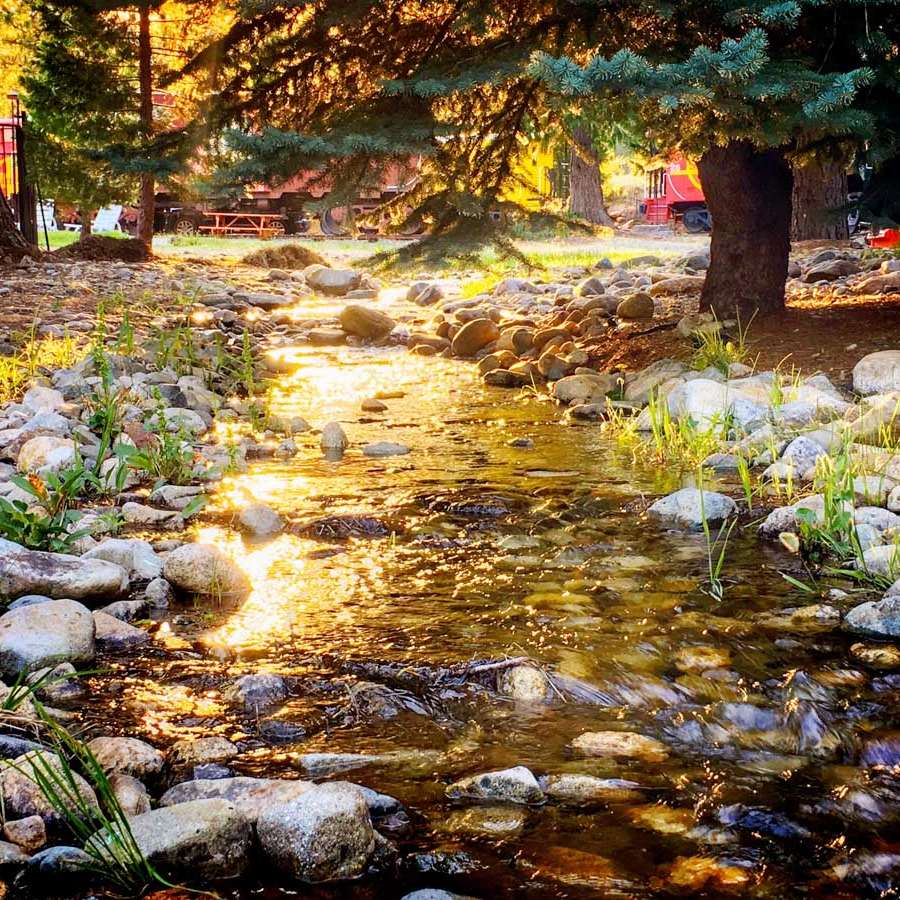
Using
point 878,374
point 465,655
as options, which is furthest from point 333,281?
point 465,655

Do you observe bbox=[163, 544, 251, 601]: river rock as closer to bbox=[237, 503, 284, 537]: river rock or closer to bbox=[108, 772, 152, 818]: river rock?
bbox=[237, 503, 284, 537]: river rock

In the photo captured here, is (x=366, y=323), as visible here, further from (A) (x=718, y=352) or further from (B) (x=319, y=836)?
(B) (x=319, y=836)

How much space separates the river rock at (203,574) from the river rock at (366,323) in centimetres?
821

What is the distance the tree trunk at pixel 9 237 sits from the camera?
13.6 metres

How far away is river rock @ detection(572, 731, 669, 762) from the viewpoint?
119 inches

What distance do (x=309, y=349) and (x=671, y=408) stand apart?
541cm

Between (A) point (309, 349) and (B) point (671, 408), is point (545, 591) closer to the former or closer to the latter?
(B) point (671, 408)

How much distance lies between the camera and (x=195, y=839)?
242 cm

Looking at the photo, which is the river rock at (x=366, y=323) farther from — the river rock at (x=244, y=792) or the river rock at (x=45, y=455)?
the river rock at (x=244, y=792)

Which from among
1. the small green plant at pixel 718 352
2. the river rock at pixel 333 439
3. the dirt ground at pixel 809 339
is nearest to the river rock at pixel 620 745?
the river rock at pixel 333 439

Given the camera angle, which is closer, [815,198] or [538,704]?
[538,704]

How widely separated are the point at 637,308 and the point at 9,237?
7.84 metres

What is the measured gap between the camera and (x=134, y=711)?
10.6ft

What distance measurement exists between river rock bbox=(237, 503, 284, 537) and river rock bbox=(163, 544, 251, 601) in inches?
29.8
